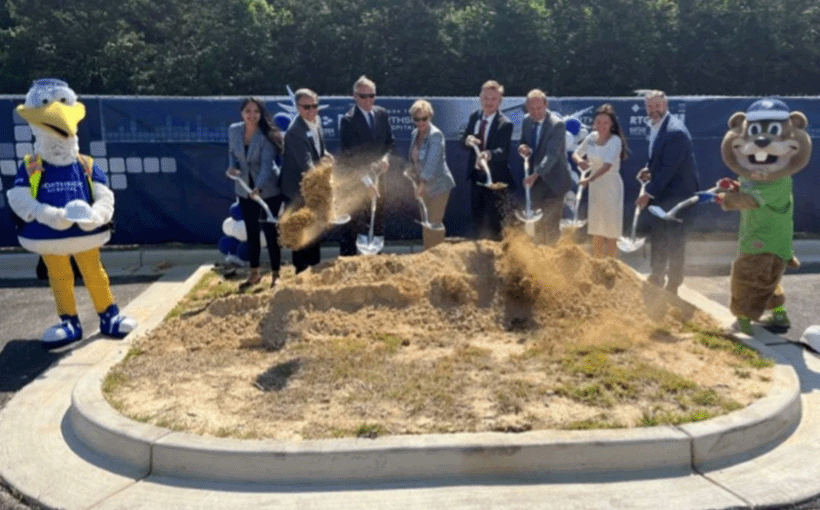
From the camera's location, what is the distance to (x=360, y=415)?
180 inches

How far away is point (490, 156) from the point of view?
7719 millimetres

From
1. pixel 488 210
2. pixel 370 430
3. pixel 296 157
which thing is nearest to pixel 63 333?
pixel 296 157

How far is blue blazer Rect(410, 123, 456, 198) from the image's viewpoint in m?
7.91

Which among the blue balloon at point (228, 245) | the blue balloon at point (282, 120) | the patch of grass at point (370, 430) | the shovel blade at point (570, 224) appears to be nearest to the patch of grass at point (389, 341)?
the patch of grass at point (370, 430)

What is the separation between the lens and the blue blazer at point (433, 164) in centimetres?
791

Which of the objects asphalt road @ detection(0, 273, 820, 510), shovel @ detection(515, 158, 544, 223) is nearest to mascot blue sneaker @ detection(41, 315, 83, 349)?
asphalt road @ detection(0, 273, 820, 510)

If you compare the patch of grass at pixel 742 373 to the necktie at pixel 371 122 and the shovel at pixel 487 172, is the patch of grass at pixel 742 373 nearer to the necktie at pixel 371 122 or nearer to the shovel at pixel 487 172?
the shovel at pixel 487 172

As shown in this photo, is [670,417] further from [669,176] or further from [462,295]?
[669,176]

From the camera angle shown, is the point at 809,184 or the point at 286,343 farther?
the point at 809,184

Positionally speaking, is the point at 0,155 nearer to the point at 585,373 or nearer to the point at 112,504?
the point at 112,504

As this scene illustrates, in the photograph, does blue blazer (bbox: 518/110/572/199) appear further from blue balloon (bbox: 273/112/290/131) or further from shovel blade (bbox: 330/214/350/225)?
blue balloon (bbox: 273/112/290/131)

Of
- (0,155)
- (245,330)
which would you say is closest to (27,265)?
(0,155)

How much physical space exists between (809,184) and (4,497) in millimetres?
10487

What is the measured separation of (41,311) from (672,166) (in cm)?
617
